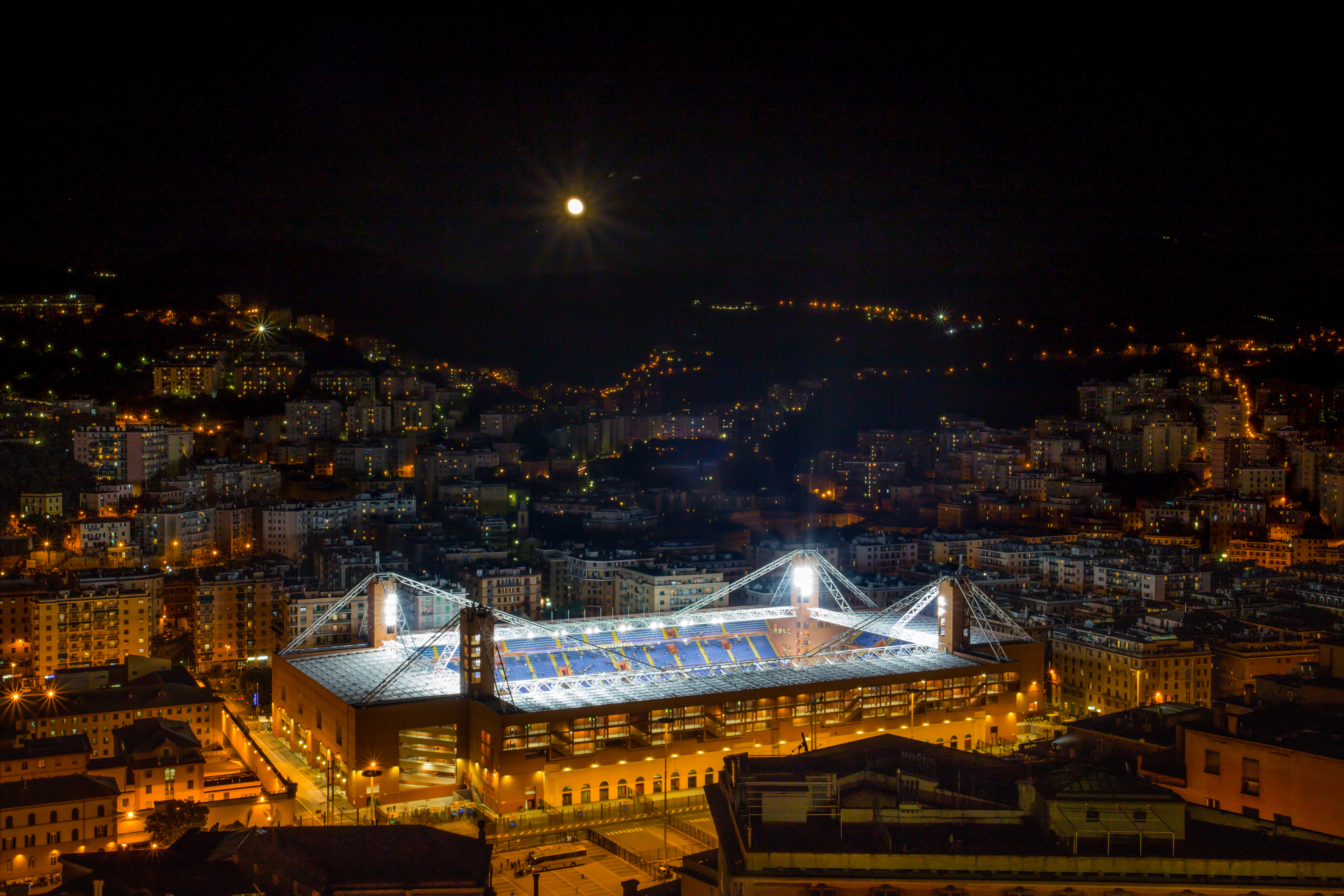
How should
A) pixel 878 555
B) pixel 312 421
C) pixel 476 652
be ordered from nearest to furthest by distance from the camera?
1. pixel 476 652
2. pixel 878 555
3. pixel 312 421

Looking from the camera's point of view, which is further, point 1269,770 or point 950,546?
point 950,546

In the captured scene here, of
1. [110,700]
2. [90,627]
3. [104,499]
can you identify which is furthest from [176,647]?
[104,499]

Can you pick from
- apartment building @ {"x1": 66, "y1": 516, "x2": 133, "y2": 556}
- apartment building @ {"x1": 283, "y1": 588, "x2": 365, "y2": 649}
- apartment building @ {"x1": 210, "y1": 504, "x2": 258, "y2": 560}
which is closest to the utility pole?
apartment building @ {"x1": 283, "y1": 588, "x2": 365, "y2": 649}

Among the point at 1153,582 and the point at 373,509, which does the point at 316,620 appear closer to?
the point at 373,509

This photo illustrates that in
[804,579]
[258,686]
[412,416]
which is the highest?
[412,416]

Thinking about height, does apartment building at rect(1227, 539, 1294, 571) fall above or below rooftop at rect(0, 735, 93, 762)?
above

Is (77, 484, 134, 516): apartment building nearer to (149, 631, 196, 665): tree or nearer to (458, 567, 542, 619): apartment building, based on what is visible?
(149, 631, 196, 665): tree
